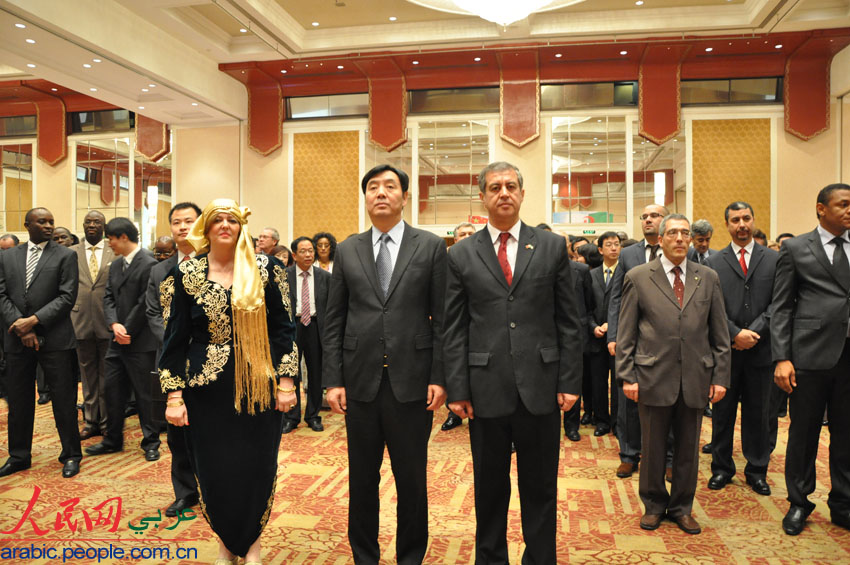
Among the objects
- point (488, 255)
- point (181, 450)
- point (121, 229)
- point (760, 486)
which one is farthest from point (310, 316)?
point (760, 486)

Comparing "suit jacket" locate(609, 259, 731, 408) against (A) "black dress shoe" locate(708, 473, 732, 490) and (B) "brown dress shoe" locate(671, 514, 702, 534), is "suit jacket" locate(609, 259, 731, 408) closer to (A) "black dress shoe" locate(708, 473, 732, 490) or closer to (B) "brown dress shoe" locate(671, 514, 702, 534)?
(B) "brown dress shoe" locate(671, 514, 702, 534)

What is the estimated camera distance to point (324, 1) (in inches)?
367

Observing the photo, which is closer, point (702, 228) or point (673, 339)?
point (673, 339)

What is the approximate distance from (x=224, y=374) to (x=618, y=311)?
9.42 feet

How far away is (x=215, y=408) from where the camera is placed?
2.64 meters

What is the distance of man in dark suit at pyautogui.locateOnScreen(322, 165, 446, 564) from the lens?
2533mm

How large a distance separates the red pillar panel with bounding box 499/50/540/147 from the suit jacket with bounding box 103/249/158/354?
8.05 m

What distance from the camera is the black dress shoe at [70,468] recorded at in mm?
4133

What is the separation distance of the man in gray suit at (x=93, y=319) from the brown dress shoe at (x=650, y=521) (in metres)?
4.32

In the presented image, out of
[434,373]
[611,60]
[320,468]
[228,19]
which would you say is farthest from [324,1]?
[434,373]

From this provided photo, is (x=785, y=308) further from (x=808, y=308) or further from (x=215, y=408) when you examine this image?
(x=215, y=408)

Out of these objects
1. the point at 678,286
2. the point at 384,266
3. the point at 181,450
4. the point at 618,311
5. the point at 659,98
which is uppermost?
the point at 659,98

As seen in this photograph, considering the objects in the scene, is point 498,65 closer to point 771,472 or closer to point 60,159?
point 771,472

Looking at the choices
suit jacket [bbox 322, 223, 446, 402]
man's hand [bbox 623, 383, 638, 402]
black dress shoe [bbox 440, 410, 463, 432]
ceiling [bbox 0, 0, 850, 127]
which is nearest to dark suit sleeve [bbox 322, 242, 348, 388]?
suit jacket [bbox 322, 223, 446, 402]
